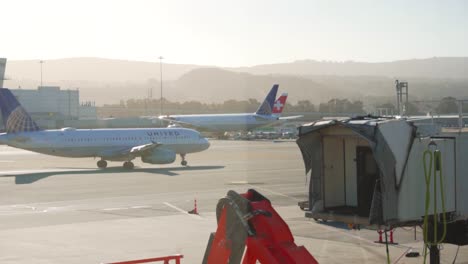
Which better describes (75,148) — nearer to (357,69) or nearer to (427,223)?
(357,69)

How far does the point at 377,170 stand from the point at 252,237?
318 centimetres

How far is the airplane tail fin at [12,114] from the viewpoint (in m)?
53.6

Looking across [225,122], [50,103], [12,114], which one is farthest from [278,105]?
[12,114]

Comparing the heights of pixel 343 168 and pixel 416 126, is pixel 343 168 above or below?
below

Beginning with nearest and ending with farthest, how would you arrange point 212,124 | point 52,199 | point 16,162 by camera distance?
point 52,199 → point 16,162 → point 212,124

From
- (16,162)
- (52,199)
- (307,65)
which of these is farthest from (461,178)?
(307,65)

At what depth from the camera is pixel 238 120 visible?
4380 inches

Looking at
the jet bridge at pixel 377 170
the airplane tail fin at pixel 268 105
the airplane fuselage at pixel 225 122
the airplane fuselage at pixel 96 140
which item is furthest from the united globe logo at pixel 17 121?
the airplane fuselage at pixel 225 122

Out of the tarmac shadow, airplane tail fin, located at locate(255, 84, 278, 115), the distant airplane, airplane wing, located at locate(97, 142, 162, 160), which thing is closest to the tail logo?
the distant airplane

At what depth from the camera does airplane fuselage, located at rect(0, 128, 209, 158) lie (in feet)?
177

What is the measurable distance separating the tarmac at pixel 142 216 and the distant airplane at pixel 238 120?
4776 cm

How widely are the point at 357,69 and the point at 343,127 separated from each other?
4341cm

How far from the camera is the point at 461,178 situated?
1152 centimetres

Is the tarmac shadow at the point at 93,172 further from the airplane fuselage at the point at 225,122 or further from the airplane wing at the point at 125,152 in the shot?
the airplane fuselage at the point at 225,122
